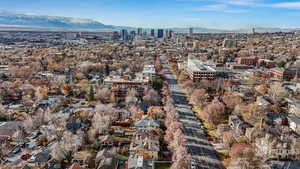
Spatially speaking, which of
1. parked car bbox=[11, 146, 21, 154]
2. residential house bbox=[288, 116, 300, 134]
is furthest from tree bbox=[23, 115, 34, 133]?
residential house bbox=[288, 116, 300, 134]

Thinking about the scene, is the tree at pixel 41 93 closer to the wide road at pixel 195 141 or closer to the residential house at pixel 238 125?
the wide road at pixel 195 141

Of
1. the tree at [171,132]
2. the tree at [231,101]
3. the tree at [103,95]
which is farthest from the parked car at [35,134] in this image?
the tree at [231,101]

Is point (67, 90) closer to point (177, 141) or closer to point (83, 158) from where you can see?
point (83, 158)

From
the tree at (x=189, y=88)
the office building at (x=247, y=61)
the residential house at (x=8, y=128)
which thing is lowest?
the residential house at (x=8, y=128)

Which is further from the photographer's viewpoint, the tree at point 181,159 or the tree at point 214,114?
the tree at point 214,114

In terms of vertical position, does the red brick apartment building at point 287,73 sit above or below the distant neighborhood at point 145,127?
above

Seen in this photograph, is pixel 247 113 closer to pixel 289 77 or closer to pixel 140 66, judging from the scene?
pixel 289 77

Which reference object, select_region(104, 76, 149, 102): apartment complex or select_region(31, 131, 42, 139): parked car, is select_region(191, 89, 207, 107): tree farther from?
select_region(31, 131, 42, 139): parked car

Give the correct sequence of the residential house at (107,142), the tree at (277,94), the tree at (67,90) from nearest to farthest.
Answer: the residential house at (107,142), the tree at (277,94), the tree at (67,90)

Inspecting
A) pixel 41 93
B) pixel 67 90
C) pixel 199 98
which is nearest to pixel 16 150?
pixel 41 93

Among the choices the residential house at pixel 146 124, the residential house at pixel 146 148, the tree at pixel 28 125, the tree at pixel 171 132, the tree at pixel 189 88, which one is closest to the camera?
the residential house at pixel 146 148
